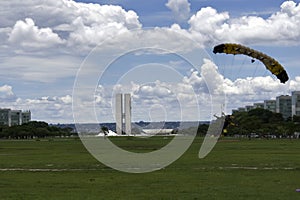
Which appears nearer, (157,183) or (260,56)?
(157,183)

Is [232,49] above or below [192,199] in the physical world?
above

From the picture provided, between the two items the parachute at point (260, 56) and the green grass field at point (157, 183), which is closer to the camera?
the green grass field at point (157, 183)

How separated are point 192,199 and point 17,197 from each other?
8.80 metres

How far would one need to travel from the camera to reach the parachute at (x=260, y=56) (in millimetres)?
43816

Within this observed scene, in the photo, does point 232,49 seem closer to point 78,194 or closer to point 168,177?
point 168,177

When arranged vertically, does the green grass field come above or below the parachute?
below

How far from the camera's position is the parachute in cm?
4382

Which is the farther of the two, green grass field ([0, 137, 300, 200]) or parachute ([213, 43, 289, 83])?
parachute ([213, 43, 289, 83])

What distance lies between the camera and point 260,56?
44.9 m

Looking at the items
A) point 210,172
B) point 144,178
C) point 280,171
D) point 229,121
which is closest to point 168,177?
point 144,178

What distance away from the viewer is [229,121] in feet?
174

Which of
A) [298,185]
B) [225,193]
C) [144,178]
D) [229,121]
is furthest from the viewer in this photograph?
[229,121]

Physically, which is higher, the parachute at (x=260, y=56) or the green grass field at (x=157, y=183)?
the parachute at (x=260, y=56)

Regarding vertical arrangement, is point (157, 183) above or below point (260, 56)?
below
